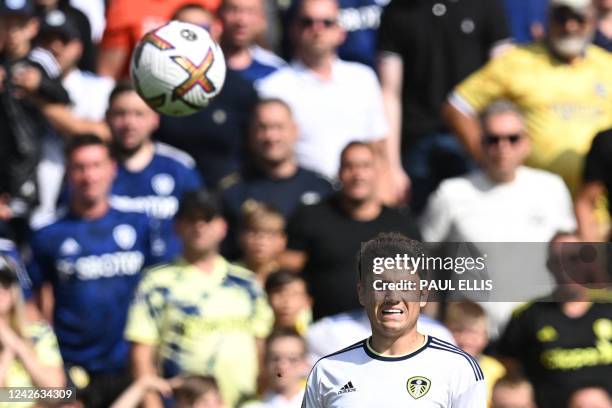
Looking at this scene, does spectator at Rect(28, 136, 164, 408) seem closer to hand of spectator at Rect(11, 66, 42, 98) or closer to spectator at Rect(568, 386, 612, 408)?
hand of spectator at Rect(11, 66, 42, 98)

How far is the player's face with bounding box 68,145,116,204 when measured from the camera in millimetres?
10164

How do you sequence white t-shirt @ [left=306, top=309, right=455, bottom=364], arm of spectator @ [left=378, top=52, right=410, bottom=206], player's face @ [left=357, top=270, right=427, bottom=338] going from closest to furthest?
player's face @ [left=357, top=270, right=427, bottom=338]
white t-shirt @ [left=306, top=309, right=455, bottom=364]
arm of spectator @ [left=378, top=52, right=410, bottom=206]

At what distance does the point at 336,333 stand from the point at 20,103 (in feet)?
10.4

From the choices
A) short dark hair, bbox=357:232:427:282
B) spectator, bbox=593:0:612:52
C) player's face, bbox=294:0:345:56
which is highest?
spectator, bbox=593:0:612:52

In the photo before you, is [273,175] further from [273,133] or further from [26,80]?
[26,80]

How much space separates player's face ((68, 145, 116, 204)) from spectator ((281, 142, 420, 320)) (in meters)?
1.31

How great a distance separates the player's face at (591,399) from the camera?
9.19 m

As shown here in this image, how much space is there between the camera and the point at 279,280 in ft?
32.3

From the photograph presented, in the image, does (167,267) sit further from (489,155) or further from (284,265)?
(489,155)

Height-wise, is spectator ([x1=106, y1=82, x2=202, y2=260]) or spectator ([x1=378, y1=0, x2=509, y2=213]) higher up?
spectator ([x1=378, y1=0, x2=509, y2=213])

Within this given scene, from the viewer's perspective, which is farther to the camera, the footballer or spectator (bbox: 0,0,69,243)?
spectator (bbox: 0,0,69,243)

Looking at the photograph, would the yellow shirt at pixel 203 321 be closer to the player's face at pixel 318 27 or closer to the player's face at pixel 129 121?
the player's face at pixel 129 121

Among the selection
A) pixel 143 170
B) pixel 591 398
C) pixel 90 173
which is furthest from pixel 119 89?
pixel 591 398

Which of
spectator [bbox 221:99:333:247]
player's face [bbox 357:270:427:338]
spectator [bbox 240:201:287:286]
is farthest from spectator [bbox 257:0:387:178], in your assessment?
player's face [bbox 357:270:427:338]
